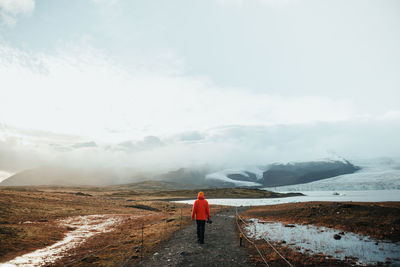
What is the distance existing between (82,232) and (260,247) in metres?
20.8

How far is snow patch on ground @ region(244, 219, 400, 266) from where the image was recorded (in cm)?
1392

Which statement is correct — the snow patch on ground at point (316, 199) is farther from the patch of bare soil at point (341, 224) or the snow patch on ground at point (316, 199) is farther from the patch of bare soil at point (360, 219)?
the patch of bare soil at point (341, 224)

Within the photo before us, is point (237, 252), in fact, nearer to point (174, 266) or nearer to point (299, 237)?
point (174, 266)

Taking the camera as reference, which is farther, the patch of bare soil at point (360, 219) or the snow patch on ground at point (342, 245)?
the patch of bare soil at point (360, 219)

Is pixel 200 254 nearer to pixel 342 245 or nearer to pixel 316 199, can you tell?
pixel 342 245

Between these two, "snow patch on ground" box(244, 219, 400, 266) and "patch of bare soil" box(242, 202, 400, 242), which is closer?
"snow patch on ground" box(244, 219, 400, 266)

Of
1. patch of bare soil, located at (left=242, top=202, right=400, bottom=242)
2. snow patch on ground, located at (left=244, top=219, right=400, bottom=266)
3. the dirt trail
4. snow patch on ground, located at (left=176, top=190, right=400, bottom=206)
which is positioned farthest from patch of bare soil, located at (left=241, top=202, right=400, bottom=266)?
snow patch on ground, located at (left=176, top=190, right=400, bottom=206)

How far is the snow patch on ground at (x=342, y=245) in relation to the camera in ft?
45.7

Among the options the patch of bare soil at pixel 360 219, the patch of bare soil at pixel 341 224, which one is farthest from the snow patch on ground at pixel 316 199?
the patch of bare soil at pixel 341 224

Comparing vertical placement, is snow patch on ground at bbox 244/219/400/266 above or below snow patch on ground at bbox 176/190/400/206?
above

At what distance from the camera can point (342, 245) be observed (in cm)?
1680

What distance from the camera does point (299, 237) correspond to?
773 inches

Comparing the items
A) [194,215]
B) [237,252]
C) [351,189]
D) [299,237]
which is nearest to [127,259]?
[194,215]

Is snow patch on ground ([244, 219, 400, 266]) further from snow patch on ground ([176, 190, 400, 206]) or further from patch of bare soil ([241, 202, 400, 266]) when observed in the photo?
snow patch on ground ([176, 190, 400, 206])
